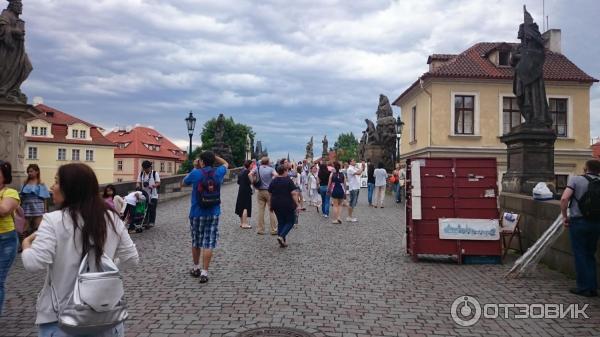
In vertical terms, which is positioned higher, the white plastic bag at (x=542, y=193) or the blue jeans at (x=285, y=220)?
the white plastic bag at (x=542, y=193)

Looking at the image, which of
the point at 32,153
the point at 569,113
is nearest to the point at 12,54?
the point at 569,113

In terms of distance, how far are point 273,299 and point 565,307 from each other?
3507 mm

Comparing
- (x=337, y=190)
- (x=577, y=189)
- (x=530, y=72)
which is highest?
(x=530, y=72)

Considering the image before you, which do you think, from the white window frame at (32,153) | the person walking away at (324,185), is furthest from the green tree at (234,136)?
the person walking away at (324,185)

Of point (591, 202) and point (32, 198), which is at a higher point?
point (591, 202)

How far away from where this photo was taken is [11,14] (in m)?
10.9

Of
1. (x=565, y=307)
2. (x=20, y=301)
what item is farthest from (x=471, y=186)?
(x=20, y=301)

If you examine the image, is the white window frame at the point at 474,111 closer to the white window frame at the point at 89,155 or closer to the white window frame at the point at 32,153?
the white window frame at the point at 32,153

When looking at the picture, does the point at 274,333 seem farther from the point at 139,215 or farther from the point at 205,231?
the point at 139,215

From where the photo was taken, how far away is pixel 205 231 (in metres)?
7.58

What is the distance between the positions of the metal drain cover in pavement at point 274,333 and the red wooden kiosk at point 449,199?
4.67 meters

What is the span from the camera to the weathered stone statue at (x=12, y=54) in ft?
35.2

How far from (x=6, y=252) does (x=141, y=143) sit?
89717mm

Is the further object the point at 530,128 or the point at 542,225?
the point at 530,128
